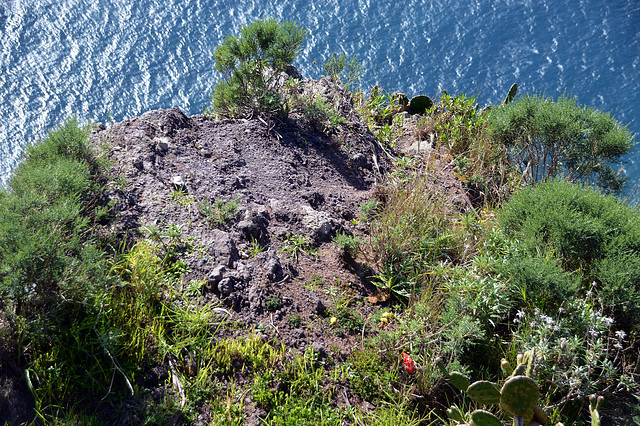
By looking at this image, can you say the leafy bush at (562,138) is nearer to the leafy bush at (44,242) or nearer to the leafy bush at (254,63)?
the leafy bush at (254,63)

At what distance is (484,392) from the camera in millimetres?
2531

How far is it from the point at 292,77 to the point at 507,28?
20.0ft

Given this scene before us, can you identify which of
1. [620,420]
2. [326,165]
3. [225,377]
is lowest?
[620,420]

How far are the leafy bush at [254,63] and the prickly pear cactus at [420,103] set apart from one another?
8.65 feet

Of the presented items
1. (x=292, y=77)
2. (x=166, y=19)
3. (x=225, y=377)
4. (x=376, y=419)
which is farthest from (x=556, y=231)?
(x=166, y=19)

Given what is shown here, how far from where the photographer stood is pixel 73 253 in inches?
114

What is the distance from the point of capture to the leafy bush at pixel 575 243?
334 cm

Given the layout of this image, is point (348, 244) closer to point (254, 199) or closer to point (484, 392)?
point (254, 199)

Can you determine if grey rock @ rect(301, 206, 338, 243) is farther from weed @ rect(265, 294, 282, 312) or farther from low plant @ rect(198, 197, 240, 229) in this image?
weed @ rect(265, 294, 282, 312)

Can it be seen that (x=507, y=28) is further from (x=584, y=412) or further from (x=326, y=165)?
(x=584, y=412)

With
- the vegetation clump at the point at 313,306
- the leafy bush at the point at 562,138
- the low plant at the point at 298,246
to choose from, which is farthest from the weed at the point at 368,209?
the leafy bush at the point at 562,138

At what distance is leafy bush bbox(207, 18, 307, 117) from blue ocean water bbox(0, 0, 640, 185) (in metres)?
1.54

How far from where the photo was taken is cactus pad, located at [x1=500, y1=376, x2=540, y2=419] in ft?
7.80

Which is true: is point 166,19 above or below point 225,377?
above
